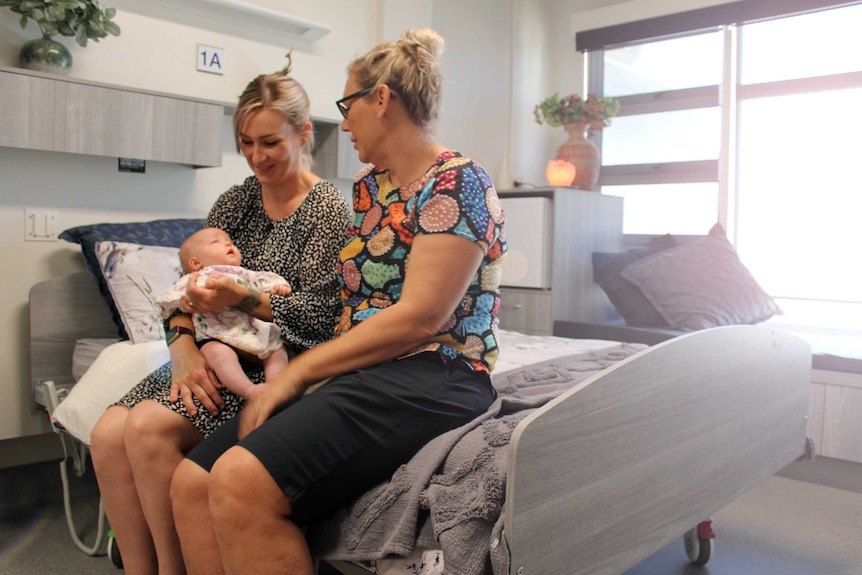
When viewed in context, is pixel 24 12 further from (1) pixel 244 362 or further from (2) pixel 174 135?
(1) pixel 244 362

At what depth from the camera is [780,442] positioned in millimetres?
1714

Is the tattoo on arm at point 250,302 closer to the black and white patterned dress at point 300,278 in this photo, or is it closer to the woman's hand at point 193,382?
the black and white patterned dress at point 300,278

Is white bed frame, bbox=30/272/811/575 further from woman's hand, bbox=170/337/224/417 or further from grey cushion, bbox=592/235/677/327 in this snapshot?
grey cushion, bbox=592/235/677/327

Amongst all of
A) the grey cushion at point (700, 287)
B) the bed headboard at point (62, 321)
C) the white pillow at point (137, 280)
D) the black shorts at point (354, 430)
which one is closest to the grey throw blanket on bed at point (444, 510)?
the black shorts at point (354, 430)

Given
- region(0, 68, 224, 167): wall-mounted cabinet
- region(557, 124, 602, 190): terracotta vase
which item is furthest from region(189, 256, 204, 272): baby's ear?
region(557, 124, 602, 190): terracotta vase

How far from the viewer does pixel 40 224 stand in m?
2.54

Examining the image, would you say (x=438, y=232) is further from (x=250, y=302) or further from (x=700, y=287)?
(x=700, y=287)

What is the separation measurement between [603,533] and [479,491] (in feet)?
0.77

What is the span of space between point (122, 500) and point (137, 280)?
3.52ft

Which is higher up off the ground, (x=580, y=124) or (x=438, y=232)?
(x=580, y=124)

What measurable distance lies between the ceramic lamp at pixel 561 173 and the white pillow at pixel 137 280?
7.27ft

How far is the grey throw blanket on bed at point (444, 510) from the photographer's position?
103cm

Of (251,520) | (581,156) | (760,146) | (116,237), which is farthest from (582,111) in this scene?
(251,520)

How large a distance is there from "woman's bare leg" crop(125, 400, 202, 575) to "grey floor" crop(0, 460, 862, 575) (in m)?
0.69
